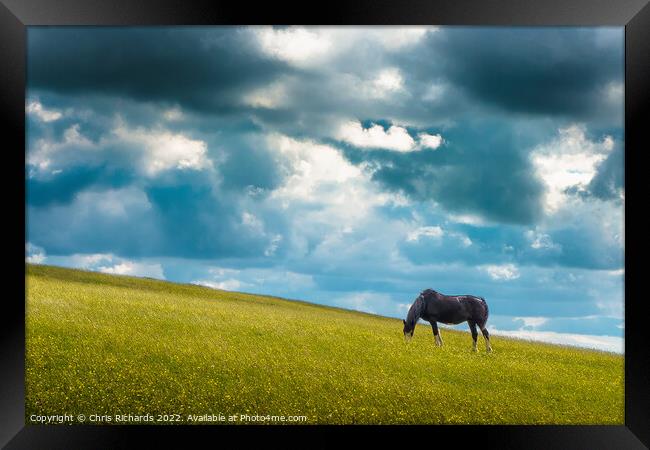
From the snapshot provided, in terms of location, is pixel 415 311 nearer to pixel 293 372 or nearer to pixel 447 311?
pixel 447 311

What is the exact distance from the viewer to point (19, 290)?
1124 cm

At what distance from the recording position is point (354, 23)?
11.3 m

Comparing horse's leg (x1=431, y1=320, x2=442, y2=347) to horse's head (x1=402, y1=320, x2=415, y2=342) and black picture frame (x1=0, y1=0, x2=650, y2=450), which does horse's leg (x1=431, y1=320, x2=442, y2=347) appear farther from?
black picture frame (x1=0, y1=0, x2=650, y2=450)

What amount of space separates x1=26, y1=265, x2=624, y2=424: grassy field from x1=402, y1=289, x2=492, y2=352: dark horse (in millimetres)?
583

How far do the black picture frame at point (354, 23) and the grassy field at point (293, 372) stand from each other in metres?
1.48

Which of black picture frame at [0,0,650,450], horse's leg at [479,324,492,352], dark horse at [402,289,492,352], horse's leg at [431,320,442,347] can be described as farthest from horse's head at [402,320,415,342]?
black picture frame at [0,0,650,450]

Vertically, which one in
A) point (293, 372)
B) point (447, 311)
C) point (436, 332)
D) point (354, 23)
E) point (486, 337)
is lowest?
point (293, 372)

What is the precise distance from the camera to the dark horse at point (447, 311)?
18.1 metres

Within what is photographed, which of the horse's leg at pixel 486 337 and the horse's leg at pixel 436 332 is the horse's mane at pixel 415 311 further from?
the horse's leg at pixel 486 337

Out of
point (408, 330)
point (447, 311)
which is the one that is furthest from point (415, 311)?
point (447, 311)

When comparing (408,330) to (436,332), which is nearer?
(436,332)

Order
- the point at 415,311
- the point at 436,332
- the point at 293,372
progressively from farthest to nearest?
the point at 436,332 → the point at 415,311 → the point at 293,372

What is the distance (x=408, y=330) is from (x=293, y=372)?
18.8 feet

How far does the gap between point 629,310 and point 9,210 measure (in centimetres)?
1270
